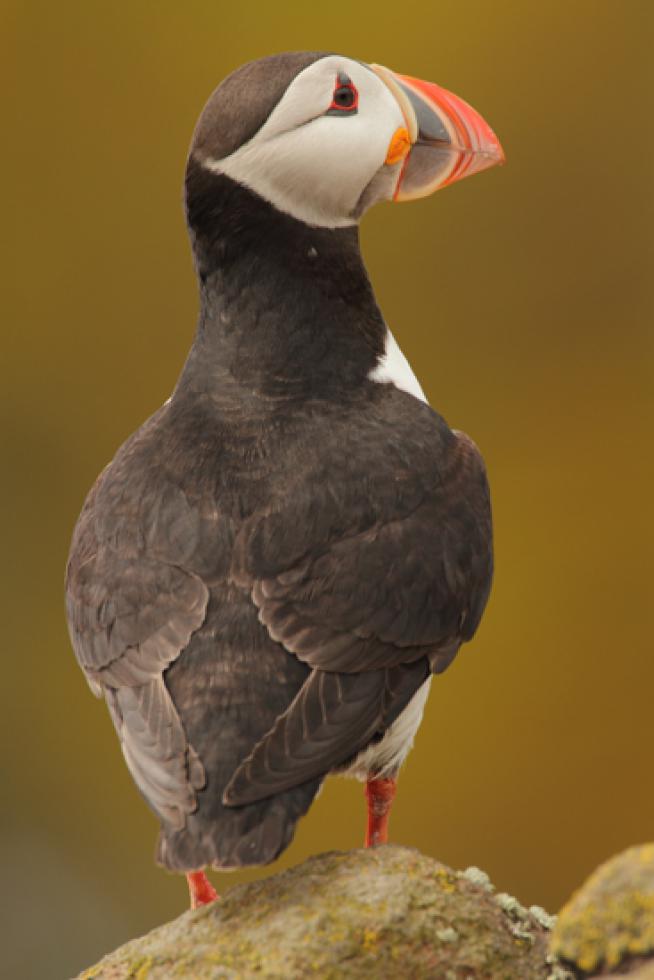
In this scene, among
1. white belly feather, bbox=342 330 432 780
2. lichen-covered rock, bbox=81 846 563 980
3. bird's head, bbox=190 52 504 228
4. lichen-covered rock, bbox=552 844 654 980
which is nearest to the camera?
lichen-covered rock, bbox=552 844 654 980

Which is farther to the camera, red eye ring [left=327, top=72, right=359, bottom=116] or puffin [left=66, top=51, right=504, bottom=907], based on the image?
red eye ring [left=327, top=72, right=359, bottom=116]

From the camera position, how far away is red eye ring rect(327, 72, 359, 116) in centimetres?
292

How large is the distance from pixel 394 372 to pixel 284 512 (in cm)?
52

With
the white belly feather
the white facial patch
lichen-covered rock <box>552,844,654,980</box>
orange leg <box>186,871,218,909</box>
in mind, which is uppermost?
the white facial patch

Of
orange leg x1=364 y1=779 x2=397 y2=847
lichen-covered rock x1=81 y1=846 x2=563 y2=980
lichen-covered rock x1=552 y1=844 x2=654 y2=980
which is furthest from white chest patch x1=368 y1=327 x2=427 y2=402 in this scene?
lichen-covered rock x1=552 y1=844 x2=654 y2=980

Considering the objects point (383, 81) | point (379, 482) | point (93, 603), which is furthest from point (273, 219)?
point (93, 603)

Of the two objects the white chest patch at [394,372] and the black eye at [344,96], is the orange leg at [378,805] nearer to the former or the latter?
the white chest patch at [394,372]

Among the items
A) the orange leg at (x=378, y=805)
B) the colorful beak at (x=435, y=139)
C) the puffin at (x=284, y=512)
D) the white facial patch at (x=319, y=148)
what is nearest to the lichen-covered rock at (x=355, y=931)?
the puffin at (x=284, y=512)

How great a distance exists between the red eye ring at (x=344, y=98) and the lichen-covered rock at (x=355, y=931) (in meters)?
1.43

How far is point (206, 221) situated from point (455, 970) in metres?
1.53

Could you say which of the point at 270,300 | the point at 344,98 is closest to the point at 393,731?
the point at 270,300

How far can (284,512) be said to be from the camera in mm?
2691

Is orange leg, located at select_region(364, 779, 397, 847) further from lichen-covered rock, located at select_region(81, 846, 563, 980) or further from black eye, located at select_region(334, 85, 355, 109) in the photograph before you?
black eye, located at select_region(334, 85, 355, 109)

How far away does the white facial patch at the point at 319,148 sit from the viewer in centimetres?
287
